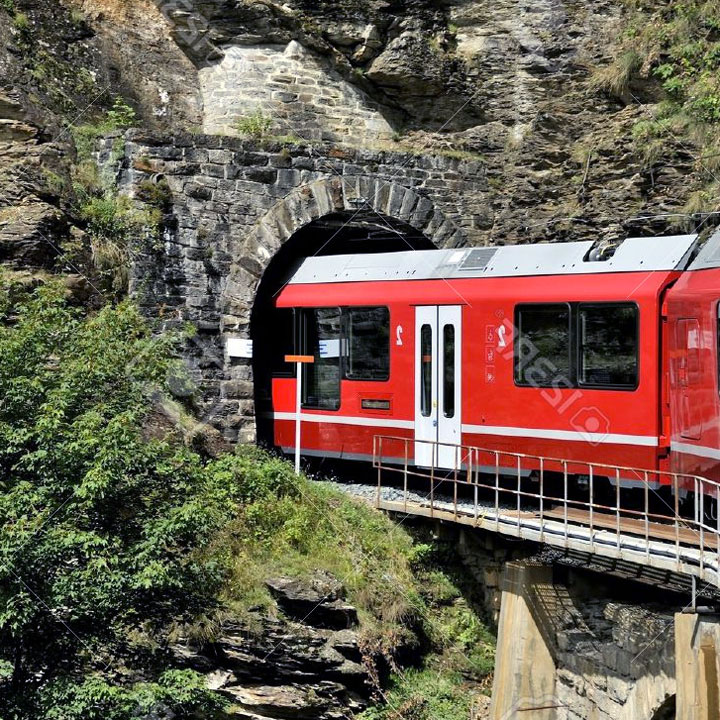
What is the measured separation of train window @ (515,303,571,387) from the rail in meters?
1.03

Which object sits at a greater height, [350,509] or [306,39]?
[306,39]

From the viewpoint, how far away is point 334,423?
1859 cm

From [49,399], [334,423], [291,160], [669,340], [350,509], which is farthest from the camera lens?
[291,160]

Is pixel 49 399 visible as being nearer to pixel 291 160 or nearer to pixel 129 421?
pixel 129 421

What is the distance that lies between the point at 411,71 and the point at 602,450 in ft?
33.4

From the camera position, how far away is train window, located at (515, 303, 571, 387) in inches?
621

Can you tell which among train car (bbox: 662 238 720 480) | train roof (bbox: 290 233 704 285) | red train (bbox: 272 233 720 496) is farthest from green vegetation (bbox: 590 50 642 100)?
train car (bbox: 662 238 720 480)

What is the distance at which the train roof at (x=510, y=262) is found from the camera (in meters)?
15.1

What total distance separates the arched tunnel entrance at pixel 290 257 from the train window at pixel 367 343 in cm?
138

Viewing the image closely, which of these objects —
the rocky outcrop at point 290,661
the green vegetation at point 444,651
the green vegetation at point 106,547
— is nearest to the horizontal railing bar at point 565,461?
the green vegetation at point 444,651

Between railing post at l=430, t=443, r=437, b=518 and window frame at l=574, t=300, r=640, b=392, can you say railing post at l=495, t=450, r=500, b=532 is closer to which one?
A: railing post at l=430, t=443, r=437, b=518

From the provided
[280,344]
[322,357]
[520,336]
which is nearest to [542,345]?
[520,336]

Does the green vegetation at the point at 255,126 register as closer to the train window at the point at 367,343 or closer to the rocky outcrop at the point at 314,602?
the train window at the point at 367,343

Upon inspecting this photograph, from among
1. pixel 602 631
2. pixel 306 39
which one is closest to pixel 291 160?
pixel 306 39
